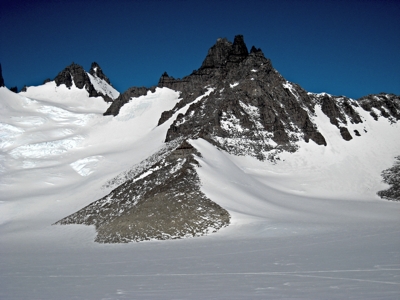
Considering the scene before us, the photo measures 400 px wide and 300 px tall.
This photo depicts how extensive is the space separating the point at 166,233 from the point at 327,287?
23.5m

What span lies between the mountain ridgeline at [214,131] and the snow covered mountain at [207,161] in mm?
235

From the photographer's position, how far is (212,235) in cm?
3400

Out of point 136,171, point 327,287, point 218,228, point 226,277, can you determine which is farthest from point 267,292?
point 136,171

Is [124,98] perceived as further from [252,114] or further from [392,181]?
[392,181]

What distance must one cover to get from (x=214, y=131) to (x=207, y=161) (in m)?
16.9

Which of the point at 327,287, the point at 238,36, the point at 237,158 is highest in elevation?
the point at 238,36

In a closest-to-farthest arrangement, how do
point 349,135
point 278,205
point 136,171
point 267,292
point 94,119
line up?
point 267,292
point 278,205
point 136,171
point 349,135
point 94,119

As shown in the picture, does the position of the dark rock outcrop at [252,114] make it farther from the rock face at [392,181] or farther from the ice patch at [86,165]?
the ice patch at [86,165]

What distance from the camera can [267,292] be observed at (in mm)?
13188

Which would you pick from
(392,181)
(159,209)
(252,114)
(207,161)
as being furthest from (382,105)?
(159,209)

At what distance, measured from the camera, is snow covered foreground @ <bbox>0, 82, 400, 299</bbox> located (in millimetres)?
15281

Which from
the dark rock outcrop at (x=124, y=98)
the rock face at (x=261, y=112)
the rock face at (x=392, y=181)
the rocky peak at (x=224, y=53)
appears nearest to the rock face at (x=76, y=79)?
the dark rock outcrop at (x=124, y=98)

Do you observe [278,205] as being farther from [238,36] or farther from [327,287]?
[238,36]

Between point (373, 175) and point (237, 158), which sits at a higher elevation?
point (237, 158)
